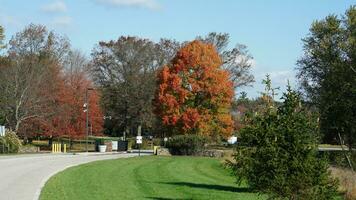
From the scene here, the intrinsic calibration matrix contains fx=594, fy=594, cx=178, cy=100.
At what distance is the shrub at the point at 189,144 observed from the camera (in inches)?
1902

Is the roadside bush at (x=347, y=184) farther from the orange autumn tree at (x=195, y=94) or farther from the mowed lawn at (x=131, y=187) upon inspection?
the orange autumn tree at (x=195, y=94)

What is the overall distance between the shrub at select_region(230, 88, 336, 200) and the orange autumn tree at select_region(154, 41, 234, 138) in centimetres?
4004

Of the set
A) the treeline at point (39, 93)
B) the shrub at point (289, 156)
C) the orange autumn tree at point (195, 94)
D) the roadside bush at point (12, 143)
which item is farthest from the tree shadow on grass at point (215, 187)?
the treeline at point (39, 93)

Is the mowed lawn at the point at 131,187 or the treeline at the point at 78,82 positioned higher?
the treeline at the point at 78,82

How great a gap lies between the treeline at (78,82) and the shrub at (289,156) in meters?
51.2

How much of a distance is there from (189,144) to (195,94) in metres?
7.98

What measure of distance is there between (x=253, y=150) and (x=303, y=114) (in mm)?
1623

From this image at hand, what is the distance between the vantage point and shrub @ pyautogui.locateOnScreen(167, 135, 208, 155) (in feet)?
159

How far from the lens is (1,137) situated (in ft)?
176

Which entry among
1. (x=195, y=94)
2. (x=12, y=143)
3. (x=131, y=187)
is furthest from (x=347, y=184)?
(x=12, y=143)

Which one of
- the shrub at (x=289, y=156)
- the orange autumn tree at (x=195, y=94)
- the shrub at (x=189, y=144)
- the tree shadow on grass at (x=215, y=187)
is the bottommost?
the tree shadow on grass at (x=215, y=187)

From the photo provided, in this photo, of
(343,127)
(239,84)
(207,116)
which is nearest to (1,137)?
(207,116)

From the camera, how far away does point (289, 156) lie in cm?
1305

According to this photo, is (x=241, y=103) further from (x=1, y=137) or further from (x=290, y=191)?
(x=290, y=191)
